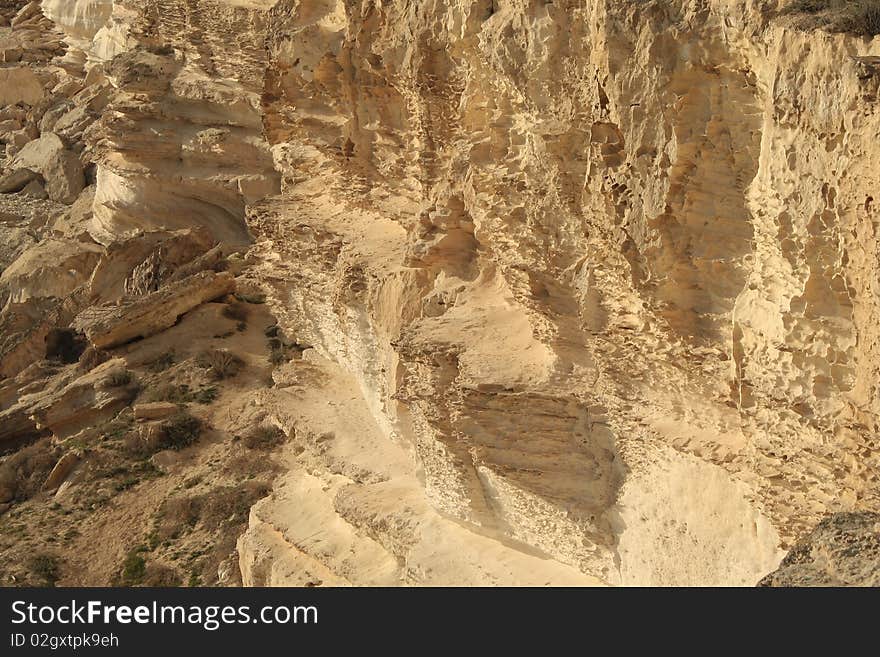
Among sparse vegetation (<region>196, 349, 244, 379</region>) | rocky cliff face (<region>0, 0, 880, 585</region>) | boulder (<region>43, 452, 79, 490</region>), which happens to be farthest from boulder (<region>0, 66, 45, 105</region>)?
rocky cliff face (<region>0, 0, 880, 585</region>)

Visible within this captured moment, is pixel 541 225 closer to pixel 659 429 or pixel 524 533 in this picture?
pixel 659 429

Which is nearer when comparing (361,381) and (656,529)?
(656,529)

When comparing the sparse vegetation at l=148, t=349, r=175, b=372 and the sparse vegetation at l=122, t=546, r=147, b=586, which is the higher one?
the sparse vegetation at l=148, t=349, r=175, b=372

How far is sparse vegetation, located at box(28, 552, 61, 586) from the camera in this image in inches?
522

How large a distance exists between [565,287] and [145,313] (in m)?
11.7

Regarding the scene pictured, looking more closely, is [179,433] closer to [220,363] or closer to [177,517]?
[220,363]

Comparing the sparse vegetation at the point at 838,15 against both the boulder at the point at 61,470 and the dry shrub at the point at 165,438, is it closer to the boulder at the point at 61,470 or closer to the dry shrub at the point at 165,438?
the dry shrub at the point at 165,438

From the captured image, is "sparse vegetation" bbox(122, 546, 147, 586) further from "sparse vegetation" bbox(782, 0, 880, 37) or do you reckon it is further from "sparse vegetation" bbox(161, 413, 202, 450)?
"sparse vegetation" bbox(782, 0, 880, 37)

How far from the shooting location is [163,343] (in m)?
18.0

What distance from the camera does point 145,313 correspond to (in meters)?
18.1

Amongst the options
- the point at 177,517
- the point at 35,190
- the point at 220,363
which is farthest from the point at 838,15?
the point at 35,190

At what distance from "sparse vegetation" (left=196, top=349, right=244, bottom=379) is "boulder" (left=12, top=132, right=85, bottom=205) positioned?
8.35m

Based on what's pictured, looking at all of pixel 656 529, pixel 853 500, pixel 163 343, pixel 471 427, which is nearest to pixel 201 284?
pixel 163 343

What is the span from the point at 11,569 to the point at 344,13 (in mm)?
7523
